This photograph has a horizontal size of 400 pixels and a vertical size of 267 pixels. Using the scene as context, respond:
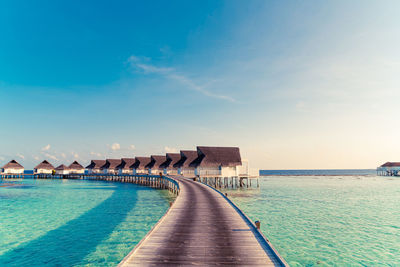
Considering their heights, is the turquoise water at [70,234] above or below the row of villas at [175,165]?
below

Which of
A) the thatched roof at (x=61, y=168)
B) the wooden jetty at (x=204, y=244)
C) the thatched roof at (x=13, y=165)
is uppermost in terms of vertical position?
the thatched roof at (x=13, y=165)

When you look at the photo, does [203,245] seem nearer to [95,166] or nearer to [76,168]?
[95,166]

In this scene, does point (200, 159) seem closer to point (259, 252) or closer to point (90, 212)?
point (90, 212)

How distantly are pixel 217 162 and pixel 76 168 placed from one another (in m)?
62.4

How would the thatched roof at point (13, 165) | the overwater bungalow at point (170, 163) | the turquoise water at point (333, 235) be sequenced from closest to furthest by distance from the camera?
the turquoise water at point (333, 235)
the overwater bungalow at point (170, 163)
the thatched roof at point (13, 165)

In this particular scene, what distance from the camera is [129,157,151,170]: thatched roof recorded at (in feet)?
223

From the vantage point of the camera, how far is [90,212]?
821 inches

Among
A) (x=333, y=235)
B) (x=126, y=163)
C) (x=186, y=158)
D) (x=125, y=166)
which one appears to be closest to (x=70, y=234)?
(x=333, y=235)

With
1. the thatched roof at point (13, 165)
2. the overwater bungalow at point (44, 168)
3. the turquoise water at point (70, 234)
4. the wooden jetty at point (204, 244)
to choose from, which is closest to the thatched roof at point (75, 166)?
the overwater bungalow at point (44, 168)

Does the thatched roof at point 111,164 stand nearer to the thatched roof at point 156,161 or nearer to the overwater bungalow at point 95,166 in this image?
the overwater bungalow at point 95,166

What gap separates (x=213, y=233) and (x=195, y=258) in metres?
2.53

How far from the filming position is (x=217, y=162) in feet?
149

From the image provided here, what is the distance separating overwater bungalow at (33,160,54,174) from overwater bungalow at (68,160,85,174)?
5.77 meters

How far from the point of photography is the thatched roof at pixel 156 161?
63688 millimetres
